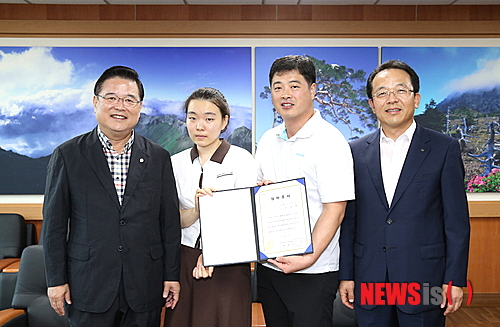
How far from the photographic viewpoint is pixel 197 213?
2.01 m

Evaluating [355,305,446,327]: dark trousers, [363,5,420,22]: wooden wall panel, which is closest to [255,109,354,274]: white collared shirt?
[355,305,446,327]: dark trousers

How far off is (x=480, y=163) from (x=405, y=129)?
2957 millimetres

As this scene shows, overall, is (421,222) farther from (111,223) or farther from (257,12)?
(257,12)

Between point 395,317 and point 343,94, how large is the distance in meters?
2.84

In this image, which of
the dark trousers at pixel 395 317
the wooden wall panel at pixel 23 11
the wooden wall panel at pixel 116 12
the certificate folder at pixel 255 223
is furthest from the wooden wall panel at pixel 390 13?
the wooden wall panel at pixel 23 11

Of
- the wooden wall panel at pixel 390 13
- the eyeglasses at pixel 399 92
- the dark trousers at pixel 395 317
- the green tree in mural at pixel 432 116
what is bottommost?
the dark trousers at pixel 395 317

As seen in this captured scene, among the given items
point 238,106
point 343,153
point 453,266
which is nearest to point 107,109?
point 343,153

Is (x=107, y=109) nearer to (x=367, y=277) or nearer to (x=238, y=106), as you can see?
(x=367, y=277)

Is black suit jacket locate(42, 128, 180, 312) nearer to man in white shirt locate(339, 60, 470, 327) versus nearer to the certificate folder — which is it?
the certificate folder

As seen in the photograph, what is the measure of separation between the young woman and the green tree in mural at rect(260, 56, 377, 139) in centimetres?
236

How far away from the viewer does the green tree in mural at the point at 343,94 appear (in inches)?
170

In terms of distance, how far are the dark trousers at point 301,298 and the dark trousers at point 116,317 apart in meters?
0.60

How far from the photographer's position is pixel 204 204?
1.87 meters

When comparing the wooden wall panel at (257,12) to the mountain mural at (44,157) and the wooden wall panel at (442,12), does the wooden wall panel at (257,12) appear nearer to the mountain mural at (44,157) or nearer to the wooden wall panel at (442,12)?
the mountain mural at (44,157)
